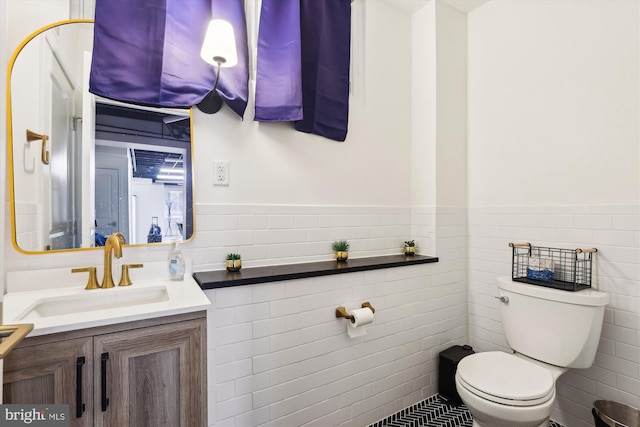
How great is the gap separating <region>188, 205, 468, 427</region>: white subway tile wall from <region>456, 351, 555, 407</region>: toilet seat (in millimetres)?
483

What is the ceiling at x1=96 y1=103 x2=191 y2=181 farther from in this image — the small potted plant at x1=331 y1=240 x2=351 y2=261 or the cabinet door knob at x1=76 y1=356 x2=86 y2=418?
the small potted plant at x1=331 y1=240 x2=351 y2=261

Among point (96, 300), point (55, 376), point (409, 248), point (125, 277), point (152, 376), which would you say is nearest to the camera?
point (55, 376)

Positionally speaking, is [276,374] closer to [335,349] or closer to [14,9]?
[335,349]

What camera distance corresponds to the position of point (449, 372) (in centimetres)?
201

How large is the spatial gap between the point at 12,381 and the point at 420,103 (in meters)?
2.43

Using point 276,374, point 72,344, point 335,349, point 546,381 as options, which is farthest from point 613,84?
point 72,344

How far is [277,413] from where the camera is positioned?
1.52 m

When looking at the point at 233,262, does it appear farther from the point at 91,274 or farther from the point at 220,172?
the point at 91,274

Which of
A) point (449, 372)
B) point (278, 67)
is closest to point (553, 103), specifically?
point (278, 67)

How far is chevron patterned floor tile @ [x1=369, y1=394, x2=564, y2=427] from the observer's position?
182 centimetres

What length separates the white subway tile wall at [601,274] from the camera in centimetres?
155

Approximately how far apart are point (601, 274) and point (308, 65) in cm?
194

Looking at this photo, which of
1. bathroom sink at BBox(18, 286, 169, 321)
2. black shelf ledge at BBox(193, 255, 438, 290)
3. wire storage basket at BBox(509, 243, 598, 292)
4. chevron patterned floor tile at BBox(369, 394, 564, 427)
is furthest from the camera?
chevron patterned floor tile at BBox(369, 394, 564, 427)

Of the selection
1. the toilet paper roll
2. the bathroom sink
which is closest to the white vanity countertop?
the bathroom sink
